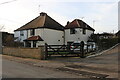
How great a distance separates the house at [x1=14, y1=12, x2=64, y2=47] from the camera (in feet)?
113

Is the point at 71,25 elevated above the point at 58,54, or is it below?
above

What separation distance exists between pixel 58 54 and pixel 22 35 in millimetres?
22890

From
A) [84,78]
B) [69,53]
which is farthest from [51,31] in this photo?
[84,78]

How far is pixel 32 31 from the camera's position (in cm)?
3675

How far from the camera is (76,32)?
1446 inches

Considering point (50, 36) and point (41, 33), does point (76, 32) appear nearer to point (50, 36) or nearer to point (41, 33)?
point (50, 36)

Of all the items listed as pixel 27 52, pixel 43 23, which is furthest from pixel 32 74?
pixel 43 23

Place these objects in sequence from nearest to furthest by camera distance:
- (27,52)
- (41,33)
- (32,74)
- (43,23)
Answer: (32,74) → (27,52) → (41,33) → (43,23)

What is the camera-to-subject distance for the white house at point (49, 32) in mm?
34750

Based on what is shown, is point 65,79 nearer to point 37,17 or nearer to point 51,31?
point 51,31

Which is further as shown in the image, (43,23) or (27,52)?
(43,23)

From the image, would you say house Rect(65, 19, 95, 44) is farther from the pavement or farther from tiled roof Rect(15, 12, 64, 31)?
the pavement

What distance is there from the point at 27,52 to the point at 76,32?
735 inches

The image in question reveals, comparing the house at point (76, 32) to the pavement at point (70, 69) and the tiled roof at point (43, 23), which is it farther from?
the pavement at point (70, 69)
